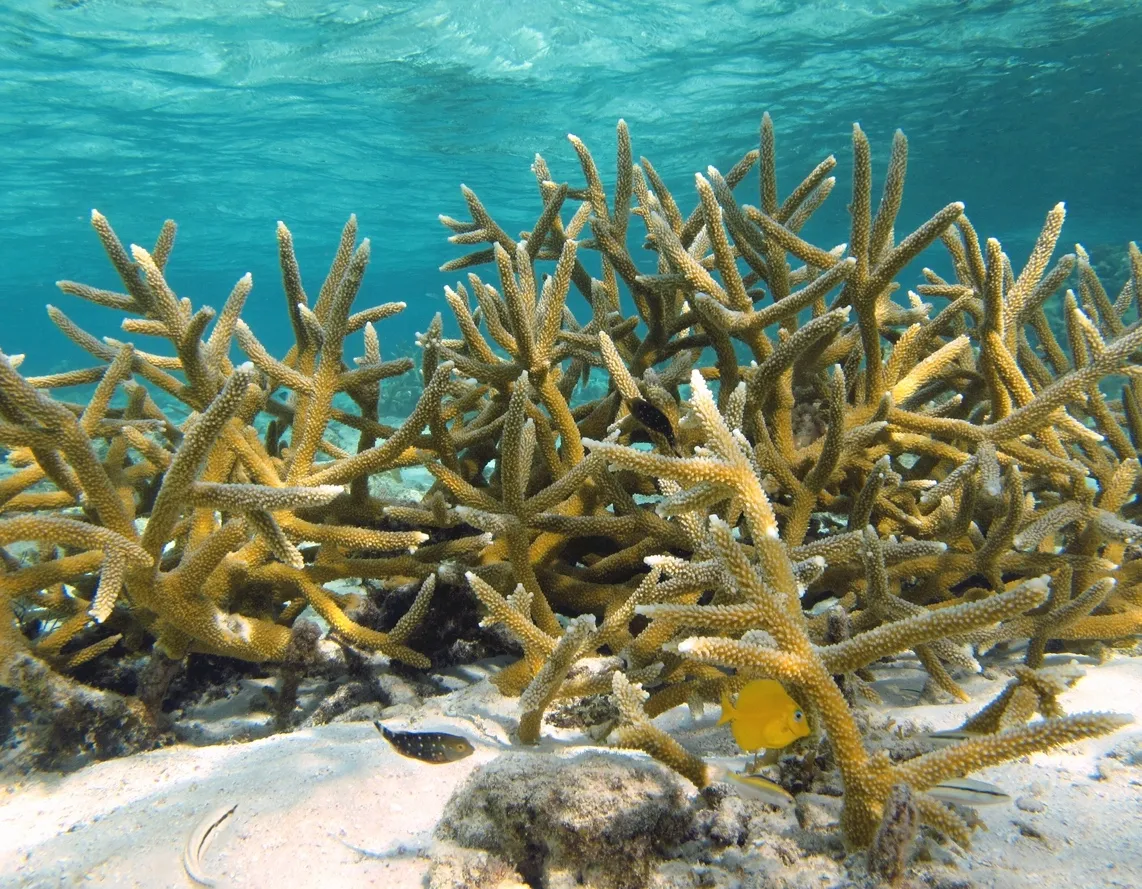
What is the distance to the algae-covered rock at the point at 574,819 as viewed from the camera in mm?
1705

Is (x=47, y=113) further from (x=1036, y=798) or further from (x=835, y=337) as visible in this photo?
(x=1036, y=798)

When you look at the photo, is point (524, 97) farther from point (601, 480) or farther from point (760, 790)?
point (760, 790)

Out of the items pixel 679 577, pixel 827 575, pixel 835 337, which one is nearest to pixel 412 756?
pixel 679 577

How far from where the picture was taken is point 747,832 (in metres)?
1.79

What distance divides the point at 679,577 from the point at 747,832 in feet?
2.49

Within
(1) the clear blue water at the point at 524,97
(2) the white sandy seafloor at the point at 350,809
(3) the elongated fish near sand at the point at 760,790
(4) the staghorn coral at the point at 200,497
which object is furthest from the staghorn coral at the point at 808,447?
(1) the clear blue water at the point at 524,97

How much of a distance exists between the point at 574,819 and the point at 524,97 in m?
23.5

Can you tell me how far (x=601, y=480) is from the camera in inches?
113

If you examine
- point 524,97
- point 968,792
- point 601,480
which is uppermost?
point 524,97

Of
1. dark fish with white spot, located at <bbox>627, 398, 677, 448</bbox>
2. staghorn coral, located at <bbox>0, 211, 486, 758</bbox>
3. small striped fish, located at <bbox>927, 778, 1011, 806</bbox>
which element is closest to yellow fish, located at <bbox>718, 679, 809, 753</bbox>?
small striped fish, located at <bbox>927, 778, 1011, 806</bbox>

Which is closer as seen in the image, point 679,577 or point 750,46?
point 679,577

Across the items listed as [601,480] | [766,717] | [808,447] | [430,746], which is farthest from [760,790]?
[808,447]

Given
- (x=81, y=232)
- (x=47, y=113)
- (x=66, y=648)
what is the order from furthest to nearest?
(x=81, y=232), (x=47, y=113), (x=66, y=648)

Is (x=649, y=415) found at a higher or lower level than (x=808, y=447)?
higher
